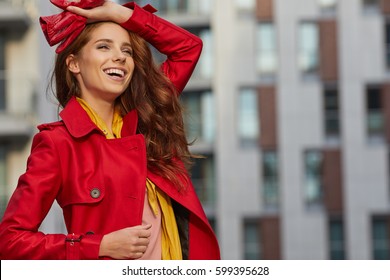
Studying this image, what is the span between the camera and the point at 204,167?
1251 inches

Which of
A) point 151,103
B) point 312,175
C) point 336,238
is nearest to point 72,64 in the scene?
point 151,103

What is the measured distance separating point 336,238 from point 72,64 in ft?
93.3

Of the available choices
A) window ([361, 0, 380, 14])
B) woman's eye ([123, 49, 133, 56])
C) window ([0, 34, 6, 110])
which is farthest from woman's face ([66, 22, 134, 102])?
window ([361, 0, 380, 14])

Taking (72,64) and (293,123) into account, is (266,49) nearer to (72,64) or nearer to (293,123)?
(293,123)

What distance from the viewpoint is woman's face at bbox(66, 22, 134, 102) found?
342 centimetres

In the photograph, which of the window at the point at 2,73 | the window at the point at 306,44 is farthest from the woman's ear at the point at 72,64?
the window at the point at 306,44

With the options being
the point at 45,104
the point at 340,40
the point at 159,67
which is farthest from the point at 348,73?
the point at 159,67

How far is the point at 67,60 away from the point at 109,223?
51cm

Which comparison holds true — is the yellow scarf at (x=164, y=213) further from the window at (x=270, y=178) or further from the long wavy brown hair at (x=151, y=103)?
the window at (x=270, y=178)

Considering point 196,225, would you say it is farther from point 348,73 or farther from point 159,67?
point 348,73

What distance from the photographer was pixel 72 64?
3.50 metres

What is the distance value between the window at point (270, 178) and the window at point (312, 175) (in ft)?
2.54

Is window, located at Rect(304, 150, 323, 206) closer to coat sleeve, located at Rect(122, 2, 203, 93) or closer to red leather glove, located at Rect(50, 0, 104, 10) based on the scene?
coat sleeve, located at Rect(122, 2, 203, 93)

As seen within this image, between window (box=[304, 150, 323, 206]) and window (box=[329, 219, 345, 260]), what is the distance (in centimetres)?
91
